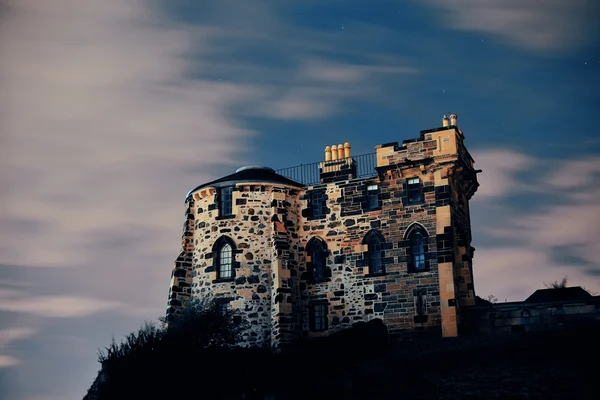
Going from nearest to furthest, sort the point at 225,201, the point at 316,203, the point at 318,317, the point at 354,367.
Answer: the point at 354,367 < the point at 318,317 < the point at 225,201 < the point at 316,203

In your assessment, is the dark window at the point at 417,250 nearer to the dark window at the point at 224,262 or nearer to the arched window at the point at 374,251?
the arched window at the point at 374,251

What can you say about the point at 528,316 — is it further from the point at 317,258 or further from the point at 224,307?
the point at 224,307

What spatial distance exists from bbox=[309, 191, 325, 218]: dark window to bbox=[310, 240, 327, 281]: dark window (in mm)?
1415

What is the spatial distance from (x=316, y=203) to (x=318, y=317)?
557 cm

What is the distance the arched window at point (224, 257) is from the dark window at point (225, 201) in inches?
52.6

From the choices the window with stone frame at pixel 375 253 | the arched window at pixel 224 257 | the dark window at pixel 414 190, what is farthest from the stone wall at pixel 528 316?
the arched window at pixel 224 257

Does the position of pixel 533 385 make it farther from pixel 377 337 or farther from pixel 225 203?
pixel 225 203

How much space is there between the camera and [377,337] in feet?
120

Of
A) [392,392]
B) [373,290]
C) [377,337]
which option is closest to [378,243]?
[373,290]

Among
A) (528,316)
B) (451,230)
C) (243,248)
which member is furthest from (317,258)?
(528,316)

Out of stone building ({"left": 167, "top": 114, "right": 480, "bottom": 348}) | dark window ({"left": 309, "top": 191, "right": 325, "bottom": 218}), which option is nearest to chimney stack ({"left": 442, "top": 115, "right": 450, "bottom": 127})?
stone building ({"left": 167, "top": 114, "right": 480, "bottom": 348})

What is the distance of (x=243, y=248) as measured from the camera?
40.3 metres

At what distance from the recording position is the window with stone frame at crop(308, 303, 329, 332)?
39.8 meters

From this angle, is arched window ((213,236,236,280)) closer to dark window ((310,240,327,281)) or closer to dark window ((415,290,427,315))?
dark window ((310,240,327,281))
